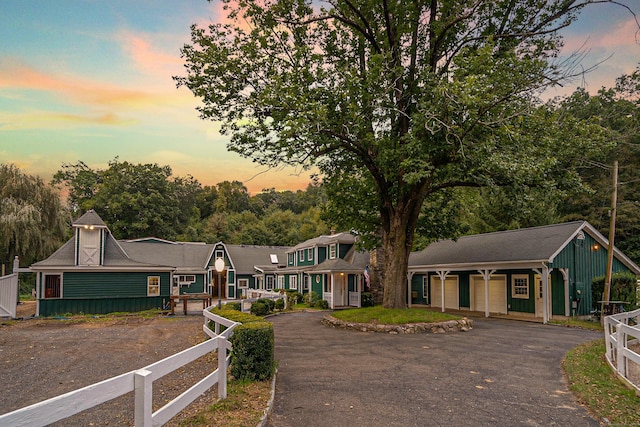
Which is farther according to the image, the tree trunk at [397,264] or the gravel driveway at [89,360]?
the tree trunk at [397,264]

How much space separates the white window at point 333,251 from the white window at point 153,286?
11897 millimetres

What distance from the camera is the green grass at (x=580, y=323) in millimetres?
16250

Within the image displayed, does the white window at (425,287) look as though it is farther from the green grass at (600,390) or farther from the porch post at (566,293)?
the green grass at (600,390)

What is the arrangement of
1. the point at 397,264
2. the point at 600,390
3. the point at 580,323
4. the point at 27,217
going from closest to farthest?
the point at 600,390 → the point at 397,264 → the point at 580,323 → the point at 27,217

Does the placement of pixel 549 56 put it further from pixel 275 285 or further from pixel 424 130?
pixel 275 285

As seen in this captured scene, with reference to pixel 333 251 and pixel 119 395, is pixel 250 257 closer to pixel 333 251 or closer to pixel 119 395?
pixel 333 251

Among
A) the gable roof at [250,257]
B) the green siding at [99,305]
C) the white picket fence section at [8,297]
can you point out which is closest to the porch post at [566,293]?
the green siding at [99,305]

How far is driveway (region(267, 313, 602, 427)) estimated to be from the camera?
603 centimetres

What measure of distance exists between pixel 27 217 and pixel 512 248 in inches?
1201

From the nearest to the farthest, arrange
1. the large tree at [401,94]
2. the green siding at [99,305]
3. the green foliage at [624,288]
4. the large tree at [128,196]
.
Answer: the large tree at [401,94] → the green foliage at [624,288] → the green siding at [99,305] → the large tree at [128,196]

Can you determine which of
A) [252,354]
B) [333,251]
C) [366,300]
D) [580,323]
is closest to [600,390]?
[252,354]

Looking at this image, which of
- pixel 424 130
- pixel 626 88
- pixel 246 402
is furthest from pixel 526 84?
pixel 626 88

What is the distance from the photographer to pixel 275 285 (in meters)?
37.9

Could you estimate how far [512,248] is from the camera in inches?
826
